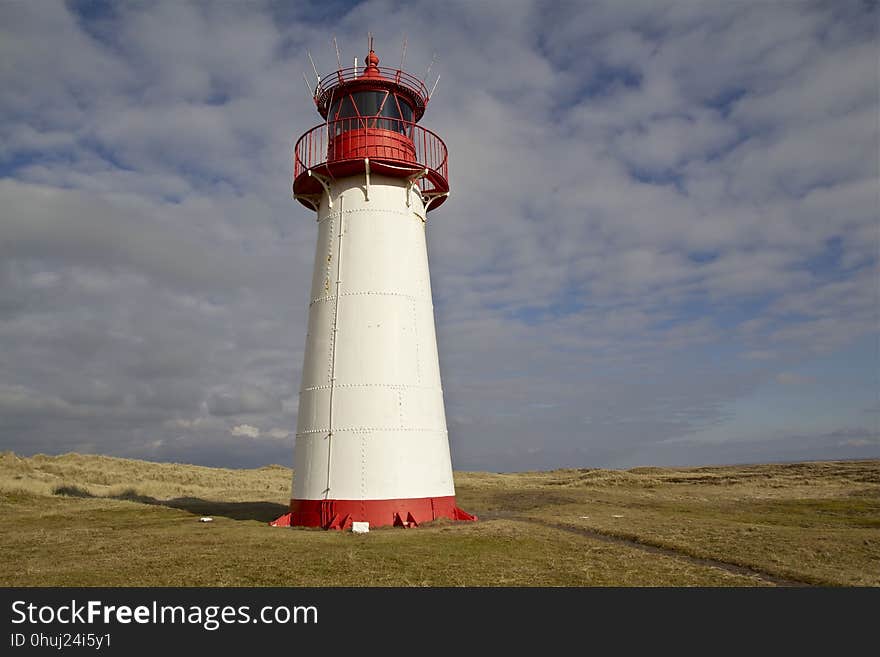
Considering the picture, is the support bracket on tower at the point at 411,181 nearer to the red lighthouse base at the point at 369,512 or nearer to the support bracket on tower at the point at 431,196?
the support bracket on tower at the point at 431,196

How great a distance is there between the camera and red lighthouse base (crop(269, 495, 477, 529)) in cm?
1964

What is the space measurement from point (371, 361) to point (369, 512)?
468 cm

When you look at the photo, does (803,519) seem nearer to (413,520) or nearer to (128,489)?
(413,520)

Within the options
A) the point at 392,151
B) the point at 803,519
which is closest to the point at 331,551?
the point at 392,151

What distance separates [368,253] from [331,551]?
10.2 m

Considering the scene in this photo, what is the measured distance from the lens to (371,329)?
21.1 metres

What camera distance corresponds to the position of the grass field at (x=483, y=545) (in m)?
12.4

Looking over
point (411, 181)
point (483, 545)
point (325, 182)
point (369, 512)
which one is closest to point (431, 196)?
point (411, 181)

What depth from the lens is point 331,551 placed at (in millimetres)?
15344

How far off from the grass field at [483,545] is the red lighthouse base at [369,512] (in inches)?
32.2

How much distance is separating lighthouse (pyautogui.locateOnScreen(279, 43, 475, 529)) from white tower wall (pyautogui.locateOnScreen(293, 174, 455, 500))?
0.12ft

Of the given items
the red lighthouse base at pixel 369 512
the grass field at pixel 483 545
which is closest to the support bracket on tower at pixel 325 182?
the red lighthouse base at pixel 369 512

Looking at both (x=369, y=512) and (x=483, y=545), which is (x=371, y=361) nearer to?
(x=369, y=512)

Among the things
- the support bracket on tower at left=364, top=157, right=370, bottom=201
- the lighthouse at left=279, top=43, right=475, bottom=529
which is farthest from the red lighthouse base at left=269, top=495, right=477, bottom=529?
the support bracket on tower at left=364, top=157, right=370, bottom=201
